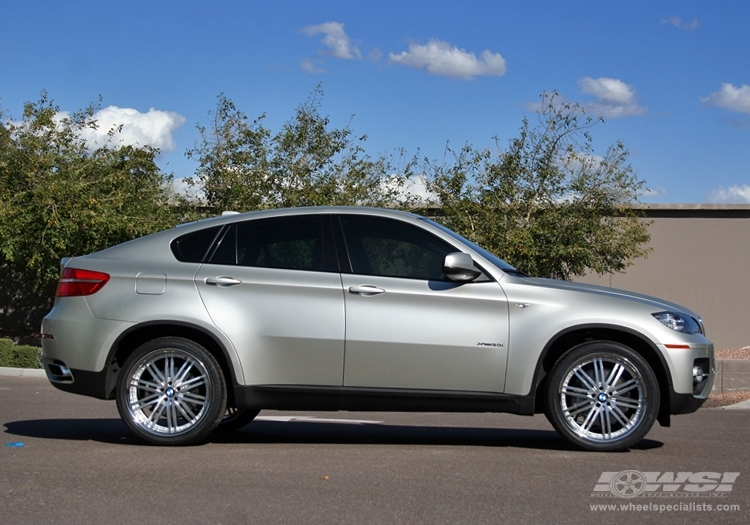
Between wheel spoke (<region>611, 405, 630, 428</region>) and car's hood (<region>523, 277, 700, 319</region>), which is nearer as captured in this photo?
wheel spoke (<region>611, 405, 630, 428</region>)

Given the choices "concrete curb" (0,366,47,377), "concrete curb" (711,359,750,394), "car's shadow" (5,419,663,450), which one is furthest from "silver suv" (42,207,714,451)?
"concrete curb" (0,366,47,377)

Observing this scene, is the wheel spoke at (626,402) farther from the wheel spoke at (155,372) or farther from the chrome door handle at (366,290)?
the wheel spoke at (155,372)

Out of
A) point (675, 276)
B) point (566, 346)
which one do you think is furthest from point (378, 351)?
point (675, 276)

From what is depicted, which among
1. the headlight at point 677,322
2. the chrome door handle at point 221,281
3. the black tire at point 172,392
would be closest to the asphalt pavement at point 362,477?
the black tire at point 172,392

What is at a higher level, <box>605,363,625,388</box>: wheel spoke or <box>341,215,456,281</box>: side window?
<box>341,215,456,281</box>: side window

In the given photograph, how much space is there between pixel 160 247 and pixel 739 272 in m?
19.4

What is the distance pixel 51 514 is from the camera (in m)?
4.63

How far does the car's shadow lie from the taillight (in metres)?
1.15

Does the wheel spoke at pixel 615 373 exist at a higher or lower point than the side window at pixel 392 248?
lower

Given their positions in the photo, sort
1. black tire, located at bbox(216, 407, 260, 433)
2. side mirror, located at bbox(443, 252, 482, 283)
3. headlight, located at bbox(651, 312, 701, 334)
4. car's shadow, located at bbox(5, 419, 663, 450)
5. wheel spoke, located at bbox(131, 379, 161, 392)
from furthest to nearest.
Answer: black tire, located at bbox(216, 407, 260, 433)
car's shadow, located at bbox(5, 419, 663, 450)
wheel spoke, located at bbox(131, 379, 161, 392)
headlight, located at bbox(651, 312, 701, 334)
side mirror, located at bbox(443, 252, 482, 283)

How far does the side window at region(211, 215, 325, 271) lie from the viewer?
6.77 meters

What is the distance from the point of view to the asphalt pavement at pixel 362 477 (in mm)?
4680

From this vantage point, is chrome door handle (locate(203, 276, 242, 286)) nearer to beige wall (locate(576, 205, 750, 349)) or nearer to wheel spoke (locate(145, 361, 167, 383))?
wheel spoke (locate(145, 361, 167, 383))

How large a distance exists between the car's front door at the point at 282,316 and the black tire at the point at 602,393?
1.56 metres
